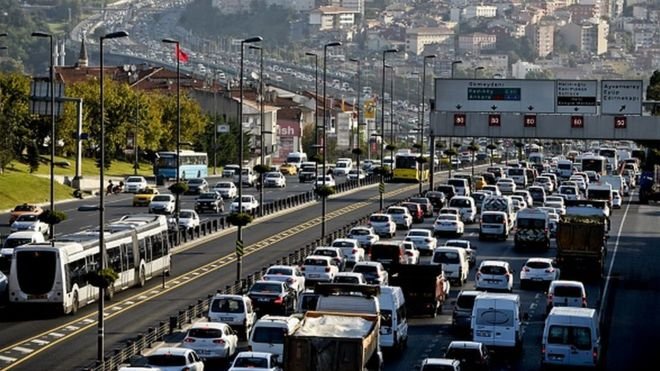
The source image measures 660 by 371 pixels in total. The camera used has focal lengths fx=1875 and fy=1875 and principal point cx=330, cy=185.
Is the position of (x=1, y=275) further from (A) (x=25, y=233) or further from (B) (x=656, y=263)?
(B) (x=656, y=263)

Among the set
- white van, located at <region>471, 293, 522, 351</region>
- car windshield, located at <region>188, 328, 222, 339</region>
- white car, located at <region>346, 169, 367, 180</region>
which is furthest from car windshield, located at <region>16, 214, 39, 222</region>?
white car, located at <region>346, 169, 367, 180</region>

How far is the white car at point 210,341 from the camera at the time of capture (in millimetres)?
49156

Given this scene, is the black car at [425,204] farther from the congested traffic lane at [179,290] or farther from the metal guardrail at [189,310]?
the metal guardrail at [189,310]

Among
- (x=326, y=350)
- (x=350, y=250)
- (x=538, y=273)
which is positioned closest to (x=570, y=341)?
(x=326, y=350)

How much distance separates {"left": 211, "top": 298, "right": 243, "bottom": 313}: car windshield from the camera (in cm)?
5419

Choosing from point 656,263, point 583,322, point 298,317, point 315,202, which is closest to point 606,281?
point 656,263

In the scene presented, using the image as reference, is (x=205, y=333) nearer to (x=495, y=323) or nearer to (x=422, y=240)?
(x=495, y=323)

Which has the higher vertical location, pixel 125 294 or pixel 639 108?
pixel 639 108

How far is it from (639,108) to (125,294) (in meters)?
38.5

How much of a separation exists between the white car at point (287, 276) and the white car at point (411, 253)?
941 centimetres

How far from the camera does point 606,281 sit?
7294 centimetres

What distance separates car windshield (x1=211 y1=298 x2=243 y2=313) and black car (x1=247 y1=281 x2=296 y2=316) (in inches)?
144

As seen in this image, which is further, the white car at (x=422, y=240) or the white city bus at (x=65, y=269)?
the white car at (x=422, y=240)

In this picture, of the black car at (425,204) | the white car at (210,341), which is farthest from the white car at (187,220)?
the white car at (210,341)
